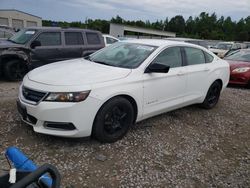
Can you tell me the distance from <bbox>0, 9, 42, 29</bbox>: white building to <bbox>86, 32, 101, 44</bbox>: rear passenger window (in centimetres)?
3837

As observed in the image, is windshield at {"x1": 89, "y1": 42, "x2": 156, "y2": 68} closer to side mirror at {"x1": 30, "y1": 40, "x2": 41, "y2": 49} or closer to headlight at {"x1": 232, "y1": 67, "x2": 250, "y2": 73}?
side mirror at {"x1": 30, "y1": 40, "x2": 41, "y2": 49}

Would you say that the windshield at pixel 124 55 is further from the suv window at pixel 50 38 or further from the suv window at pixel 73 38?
the suv window at pixel 73 38

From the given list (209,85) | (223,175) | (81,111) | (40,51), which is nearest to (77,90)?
(81,111)

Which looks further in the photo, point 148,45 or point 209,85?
point 209,85

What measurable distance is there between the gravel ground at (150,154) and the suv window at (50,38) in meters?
3.32

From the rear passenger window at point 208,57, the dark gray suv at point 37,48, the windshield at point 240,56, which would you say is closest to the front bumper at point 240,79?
the windshield at point 240,56

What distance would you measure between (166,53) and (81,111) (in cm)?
209

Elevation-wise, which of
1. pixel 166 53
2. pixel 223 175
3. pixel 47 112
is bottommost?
pixel 223 175

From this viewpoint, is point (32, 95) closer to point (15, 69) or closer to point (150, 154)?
point (150, 154)

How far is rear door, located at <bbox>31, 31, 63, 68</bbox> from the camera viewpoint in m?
7.97

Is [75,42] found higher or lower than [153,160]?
higher

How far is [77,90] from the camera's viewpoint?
351 centimetres

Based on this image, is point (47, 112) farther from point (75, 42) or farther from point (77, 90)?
point (75, 42)

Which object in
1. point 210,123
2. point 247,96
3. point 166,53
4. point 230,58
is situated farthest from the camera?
point 230,58
